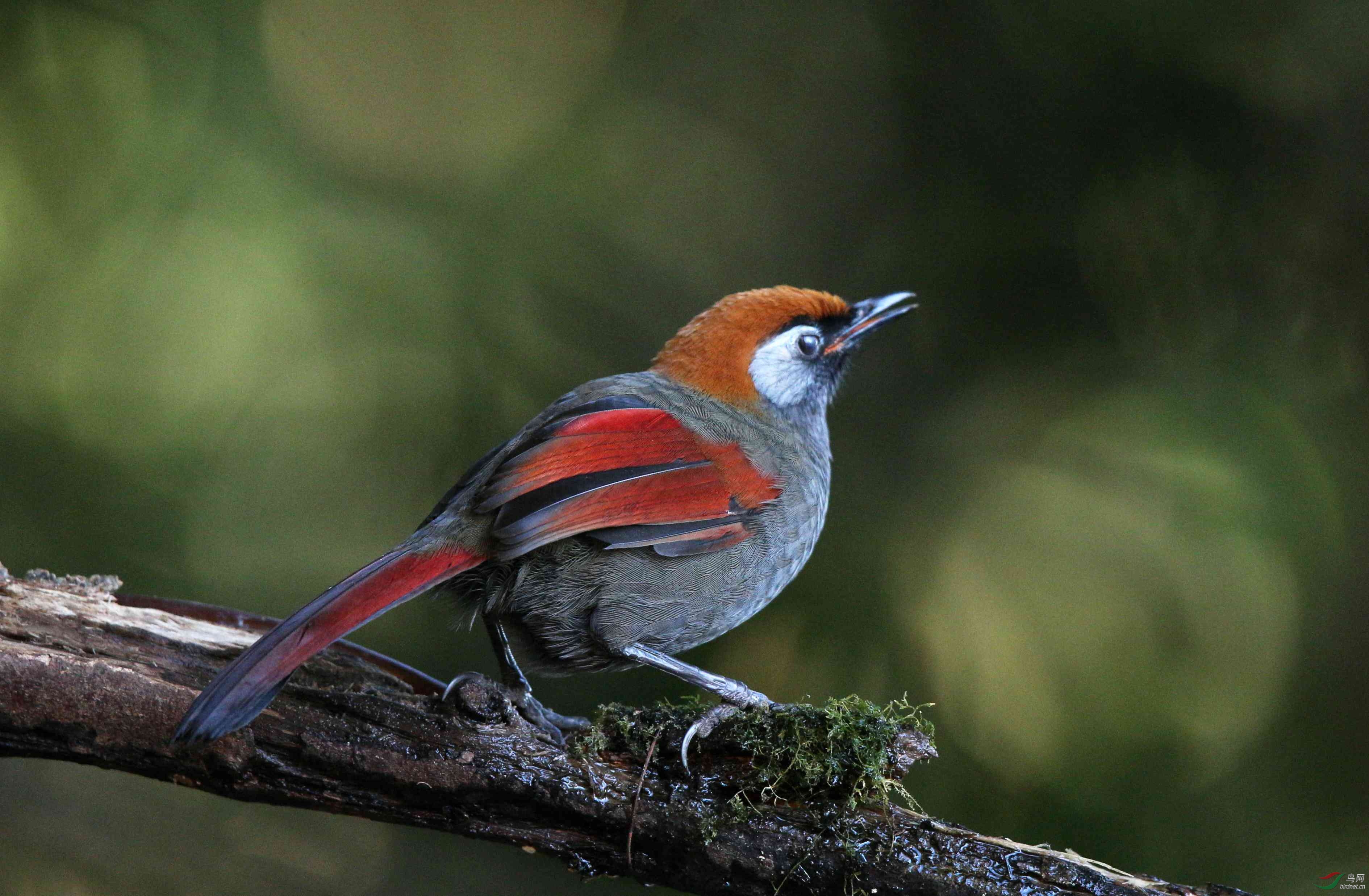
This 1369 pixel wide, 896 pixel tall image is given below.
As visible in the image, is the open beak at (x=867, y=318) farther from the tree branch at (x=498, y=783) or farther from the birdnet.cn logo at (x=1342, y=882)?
the birdnet.cn logo at (x=1342, y=882)

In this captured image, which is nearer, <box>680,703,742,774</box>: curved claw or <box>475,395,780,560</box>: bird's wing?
<box>680,703,742,774</box>: curved claw

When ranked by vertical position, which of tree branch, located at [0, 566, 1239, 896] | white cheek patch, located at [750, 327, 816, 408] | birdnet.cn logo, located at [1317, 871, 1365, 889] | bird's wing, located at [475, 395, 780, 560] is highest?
white cheek patch, located at [750, 327, 816, 408]

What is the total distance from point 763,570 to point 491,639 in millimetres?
766

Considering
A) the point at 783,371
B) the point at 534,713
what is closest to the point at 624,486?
the point at 534,713

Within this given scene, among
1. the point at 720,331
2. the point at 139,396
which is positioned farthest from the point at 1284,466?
the point at 139,396

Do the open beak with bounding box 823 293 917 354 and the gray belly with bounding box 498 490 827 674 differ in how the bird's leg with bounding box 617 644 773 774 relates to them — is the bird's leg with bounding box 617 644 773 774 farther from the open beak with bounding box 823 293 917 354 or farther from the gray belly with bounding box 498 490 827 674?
the open beak with bounding box 823 293 917 354

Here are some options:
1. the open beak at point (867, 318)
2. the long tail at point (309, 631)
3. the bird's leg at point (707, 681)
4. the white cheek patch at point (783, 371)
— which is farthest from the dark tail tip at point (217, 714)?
the open beak at point (867, 318)

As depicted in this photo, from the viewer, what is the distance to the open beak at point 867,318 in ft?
11.6

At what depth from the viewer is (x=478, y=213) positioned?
14.4 feet

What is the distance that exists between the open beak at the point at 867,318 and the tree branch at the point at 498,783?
1566 millimetres

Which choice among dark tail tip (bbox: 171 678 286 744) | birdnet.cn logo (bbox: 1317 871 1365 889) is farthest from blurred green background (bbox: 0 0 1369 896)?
dark tail tip (bbox: 171 678 286 744)

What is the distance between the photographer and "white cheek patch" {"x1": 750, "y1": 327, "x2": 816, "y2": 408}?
3350mm

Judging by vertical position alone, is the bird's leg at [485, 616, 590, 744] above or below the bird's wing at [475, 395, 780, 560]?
below

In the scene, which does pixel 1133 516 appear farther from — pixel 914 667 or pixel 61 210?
pixel 61 210
